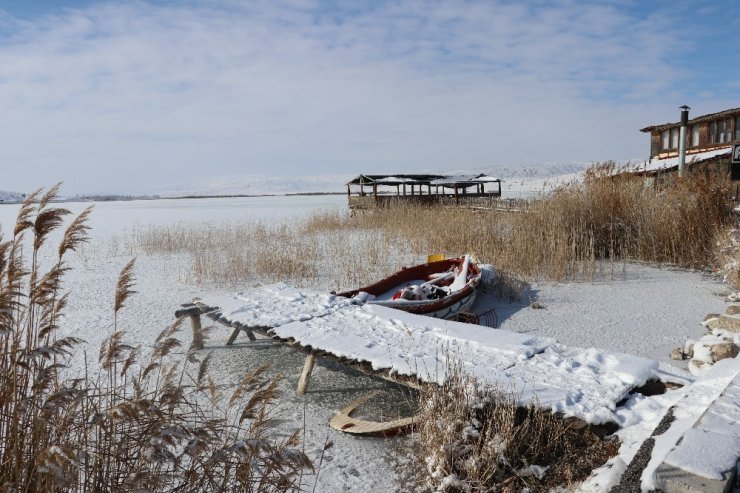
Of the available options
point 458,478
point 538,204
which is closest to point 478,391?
point 458,478

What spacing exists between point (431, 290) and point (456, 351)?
302 cm

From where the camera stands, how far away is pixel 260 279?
10367 millimetres

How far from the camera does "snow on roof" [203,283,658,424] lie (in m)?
3.80

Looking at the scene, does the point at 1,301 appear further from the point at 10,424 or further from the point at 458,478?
the point at 458,478

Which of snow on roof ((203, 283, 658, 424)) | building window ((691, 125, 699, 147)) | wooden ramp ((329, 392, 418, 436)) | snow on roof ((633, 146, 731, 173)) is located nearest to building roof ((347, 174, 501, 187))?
snow on roof ((633, 146, 731, 173))

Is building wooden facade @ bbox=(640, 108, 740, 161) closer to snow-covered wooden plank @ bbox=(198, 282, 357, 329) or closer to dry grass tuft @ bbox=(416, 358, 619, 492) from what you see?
snow-covered wooden plank @ bbox=(198, 282, 357, 329)

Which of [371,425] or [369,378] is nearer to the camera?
[371,425]

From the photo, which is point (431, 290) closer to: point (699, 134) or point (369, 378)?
point (369, 378)

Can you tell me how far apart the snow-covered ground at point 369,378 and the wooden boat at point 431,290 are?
772 mm

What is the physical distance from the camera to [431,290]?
7641 mm

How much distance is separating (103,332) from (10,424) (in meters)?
5.58

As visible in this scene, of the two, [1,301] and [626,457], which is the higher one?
[1,301]

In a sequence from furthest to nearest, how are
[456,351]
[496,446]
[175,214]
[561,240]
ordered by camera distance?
[175,214] → [561,240] → [456,351] → [496,446]

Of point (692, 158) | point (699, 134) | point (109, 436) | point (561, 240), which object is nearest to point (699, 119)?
point (699, 134)
